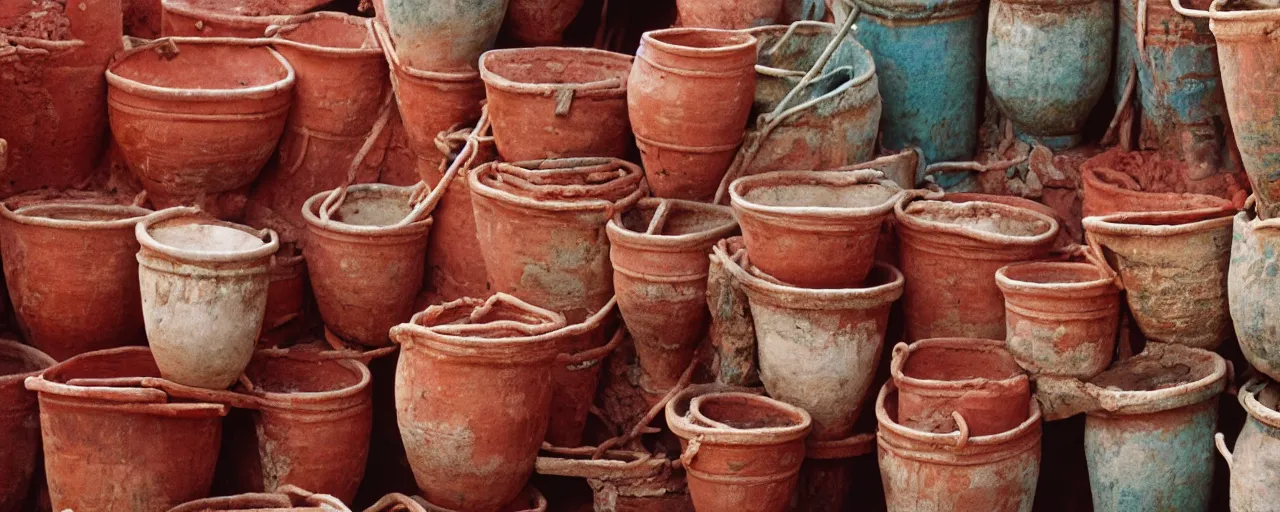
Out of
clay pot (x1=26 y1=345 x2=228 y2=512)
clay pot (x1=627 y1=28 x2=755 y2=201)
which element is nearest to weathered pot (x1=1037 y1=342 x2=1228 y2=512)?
clay pot (x1=627 y1=28 x2=755 y2=201)

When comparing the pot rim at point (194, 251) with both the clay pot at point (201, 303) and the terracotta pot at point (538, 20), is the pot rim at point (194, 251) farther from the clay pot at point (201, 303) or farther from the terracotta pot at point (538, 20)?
the terracotta pot at point (538, 20)

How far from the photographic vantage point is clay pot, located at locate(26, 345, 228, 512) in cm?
814

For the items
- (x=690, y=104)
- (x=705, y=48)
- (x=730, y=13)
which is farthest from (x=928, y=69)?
(x=690, y=104)

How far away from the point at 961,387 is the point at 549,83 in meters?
2.50

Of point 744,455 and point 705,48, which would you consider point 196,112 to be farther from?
point 744,455

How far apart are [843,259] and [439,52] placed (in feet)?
7.79

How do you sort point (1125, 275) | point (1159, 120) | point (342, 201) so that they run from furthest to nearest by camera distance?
point (342, 201) < point (1159, 120) < point (1125, 275)

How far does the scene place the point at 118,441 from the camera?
818cm

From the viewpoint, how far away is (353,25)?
9789 mm

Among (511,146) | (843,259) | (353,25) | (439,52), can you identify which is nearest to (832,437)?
(843,259)

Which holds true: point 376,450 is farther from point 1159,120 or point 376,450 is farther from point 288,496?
point 1159,120

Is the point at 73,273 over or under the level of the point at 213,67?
under

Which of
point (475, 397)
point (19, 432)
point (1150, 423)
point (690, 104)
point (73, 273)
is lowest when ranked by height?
point (19, 432)

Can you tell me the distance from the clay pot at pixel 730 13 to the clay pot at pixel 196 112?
6.43 ft
